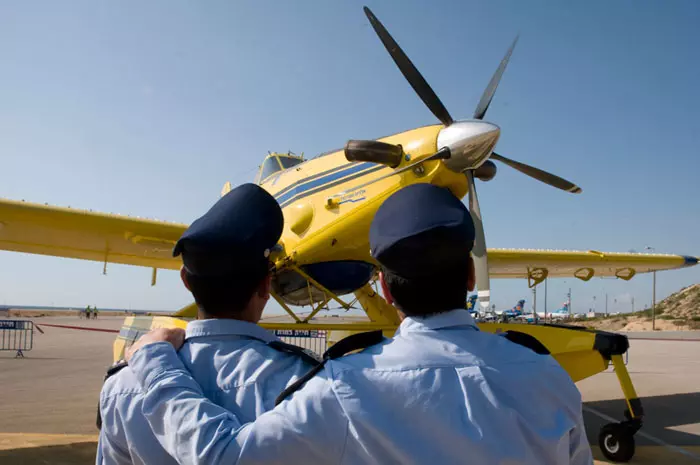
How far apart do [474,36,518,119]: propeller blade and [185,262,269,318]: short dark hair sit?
599 centimetres

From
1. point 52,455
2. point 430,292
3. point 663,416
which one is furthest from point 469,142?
point 663,416

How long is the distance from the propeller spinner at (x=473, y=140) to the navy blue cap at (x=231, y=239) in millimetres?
4758

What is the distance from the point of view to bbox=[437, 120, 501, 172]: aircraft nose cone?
5.93 metres

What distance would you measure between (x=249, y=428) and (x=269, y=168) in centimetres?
859

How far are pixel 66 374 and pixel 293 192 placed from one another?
7.99m

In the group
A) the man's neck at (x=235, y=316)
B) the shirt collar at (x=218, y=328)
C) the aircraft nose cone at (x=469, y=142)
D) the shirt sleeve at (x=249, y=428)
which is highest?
the aircraft nose cone at (x=469, y=142)

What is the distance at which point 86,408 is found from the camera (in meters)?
7.79

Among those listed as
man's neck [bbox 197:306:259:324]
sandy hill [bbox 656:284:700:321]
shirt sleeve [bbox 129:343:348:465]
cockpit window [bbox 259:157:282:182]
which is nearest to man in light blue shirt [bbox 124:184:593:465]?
shirt sleeve [bbox 129:343:348:465]

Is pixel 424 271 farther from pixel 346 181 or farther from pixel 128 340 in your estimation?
pixel 128 340

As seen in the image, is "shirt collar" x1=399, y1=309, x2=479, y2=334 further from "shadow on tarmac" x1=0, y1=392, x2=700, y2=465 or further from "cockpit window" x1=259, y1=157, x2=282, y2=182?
"cockpit window" x1=259, y1=157, x2=282, y2=182

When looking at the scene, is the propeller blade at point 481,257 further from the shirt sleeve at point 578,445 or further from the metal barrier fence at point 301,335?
the shirt sleeve at point 578,445

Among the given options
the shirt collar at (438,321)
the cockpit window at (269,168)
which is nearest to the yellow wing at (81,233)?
the cockpit window at (269,168)

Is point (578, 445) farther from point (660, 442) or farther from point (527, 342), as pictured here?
point (660, 442)

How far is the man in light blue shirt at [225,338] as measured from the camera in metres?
1.39
